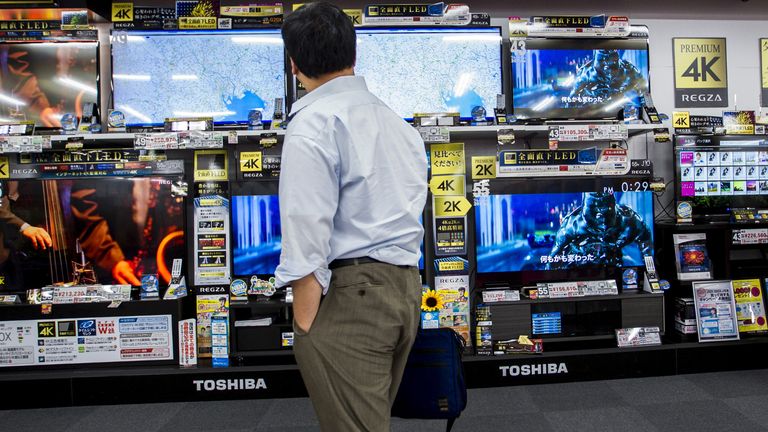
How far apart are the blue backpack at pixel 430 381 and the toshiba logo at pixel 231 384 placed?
1.70 metres

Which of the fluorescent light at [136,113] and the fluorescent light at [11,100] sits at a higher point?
the fluorescent light at [11,100]

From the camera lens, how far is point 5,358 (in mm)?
3133

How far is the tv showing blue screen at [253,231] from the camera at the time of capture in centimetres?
324

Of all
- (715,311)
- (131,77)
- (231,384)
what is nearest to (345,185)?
(231,384)

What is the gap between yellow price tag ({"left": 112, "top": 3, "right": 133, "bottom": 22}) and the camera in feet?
10.9

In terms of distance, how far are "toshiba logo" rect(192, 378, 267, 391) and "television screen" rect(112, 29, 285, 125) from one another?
1.64 metres

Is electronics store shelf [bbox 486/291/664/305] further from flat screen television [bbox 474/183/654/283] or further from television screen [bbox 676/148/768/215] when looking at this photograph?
television screen [bbox 676/148/768/215]

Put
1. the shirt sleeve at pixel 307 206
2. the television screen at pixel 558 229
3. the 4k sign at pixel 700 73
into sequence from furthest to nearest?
the 4k sign at pixel 700 73
the television screen at pixel 558 229
the shirt sleeve at pixel 307 206

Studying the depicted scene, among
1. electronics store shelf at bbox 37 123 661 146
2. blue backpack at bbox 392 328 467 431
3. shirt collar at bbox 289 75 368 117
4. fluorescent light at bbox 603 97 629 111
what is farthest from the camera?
fluorescent light at bbox 603 97 629 111

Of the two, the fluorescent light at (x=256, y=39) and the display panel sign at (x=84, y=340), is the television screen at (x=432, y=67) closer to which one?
the fluorescent light at (x=256, y=39)

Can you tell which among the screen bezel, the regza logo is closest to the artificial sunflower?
the screen bezel

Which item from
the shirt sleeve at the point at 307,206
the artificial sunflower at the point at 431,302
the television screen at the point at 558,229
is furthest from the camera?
the television screen at the point at 558,229

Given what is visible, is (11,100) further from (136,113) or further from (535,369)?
(535,369)

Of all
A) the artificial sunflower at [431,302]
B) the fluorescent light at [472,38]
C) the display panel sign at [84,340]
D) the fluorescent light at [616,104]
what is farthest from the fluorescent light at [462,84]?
the display panel sign at [84,340]
